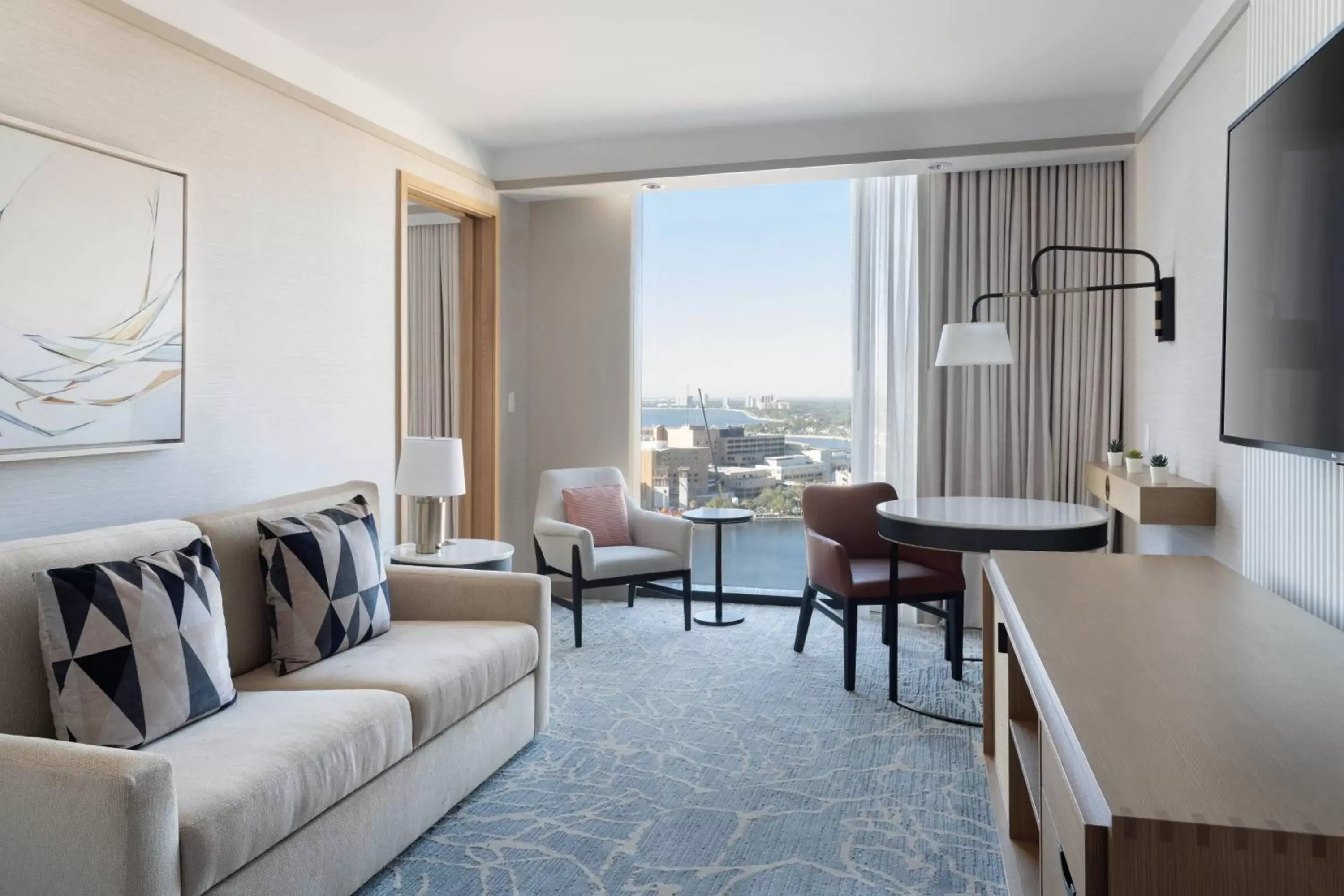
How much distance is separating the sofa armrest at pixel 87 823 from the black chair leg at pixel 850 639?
255cm

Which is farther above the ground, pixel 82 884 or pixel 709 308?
pixel 709 308

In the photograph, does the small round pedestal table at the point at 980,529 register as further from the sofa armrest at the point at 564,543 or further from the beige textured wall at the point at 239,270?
the beige textured wall at the point at 239,270

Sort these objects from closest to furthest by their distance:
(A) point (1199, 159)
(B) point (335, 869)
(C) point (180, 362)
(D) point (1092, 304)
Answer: (B) point (335, 869)
(C) point (180, 362)
(A) point (1199, 159)
(D) point (1092, 304)

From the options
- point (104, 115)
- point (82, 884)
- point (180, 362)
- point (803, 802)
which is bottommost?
point (803, 802)

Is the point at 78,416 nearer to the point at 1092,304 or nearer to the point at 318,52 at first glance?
the point at 318,52

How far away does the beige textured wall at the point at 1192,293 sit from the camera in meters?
2.80

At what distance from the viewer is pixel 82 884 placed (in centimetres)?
153

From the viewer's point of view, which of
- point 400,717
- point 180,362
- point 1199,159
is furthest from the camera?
point 1199,159

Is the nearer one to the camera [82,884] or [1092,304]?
[82,884]

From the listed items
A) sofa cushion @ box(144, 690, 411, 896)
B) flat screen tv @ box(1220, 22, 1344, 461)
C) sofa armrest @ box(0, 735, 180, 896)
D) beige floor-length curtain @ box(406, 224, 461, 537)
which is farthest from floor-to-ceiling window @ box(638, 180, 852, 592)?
sofa armrest @ box(0, 735, 180, 896)

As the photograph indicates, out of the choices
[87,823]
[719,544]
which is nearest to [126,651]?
[87,823]

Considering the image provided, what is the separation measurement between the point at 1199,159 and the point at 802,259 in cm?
233

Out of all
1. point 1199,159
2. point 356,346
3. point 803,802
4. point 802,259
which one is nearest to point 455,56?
point 356,346

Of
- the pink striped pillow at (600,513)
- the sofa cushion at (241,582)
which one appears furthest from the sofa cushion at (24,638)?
the pink striped pillow at (600,513)
